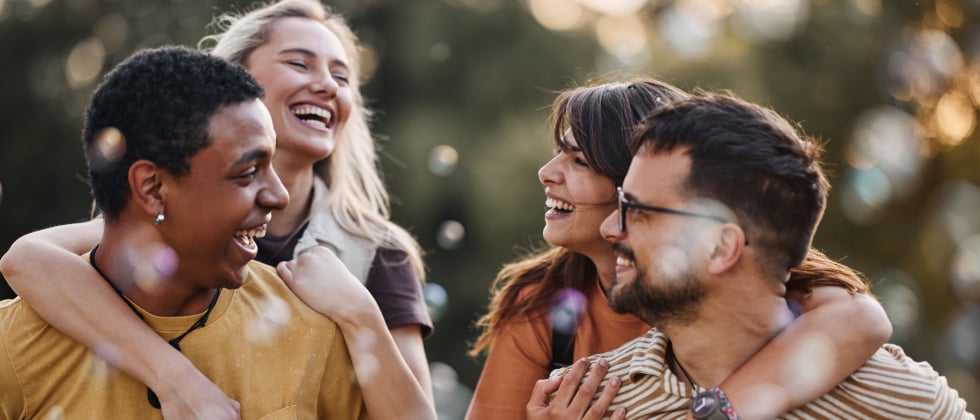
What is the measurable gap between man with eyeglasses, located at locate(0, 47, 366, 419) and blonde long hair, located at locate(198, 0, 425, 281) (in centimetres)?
122

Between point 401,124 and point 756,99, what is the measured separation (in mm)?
4141

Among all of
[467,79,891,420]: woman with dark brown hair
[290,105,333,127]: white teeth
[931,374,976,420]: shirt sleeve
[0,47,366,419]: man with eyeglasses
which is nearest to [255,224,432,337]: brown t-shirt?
[467,79,891,420]: woman with dark brown hair

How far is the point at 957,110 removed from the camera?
1008 cm

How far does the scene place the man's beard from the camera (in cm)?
293

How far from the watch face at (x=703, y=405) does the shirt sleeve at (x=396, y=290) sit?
1.49m

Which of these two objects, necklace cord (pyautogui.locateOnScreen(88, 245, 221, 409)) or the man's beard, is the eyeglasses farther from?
necklace cord (pyautogui.locateOnScreen(88, 245, 221, 409))

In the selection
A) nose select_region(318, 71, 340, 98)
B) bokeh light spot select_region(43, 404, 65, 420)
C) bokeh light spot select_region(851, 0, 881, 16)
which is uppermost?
nose select_region(318, 71, 340, 98)

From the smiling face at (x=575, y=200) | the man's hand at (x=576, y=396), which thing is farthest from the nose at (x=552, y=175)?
the man's hand at (x=576, y=396)

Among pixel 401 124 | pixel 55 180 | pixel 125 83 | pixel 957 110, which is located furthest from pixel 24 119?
pixel 125 83

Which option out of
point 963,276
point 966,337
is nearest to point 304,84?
point 963,276

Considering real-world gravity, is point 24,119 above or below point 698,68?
below

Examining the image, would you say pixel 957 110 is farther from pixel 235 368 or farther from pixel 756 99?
pixel 235 368

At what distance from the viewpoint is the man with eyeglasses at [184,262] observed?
9.73 feet

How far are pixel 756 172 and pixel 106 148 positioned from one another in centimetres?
174
